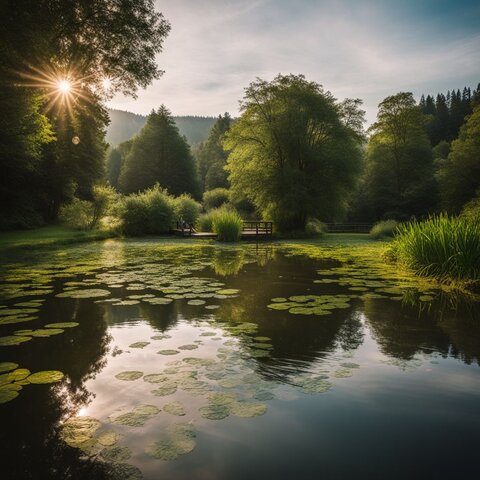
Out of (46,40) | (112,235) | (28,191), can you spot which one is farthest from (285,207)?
(28,191)

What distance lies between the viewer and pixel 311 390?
11.5 feet

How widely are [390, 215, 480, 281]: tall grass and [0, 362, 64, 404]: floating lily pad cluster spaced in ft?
26.2

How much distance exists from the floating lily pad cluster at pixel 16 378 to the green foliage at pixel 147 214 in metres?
20.7

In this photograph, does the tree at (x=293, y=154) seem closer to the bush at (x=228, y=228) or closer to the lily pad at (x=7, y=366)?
the bush at (x=228, y=228)

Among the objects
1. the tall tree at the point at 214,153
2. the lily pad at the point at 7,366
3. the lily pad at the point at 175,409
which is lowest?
the lily pad at the point at 175,409

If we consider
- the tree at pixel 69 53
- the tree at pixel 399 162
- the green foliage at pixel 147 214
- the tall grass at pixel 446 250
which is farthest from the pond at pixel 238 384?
the tree at pixel 399 162

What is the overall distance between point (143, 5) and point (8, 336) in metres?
16.8

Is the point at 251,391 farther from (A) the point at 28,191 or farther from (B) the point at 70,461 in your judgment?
(A) the point at 28,191

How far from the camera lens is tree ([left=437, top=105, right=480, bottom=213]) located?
28703 millimetres

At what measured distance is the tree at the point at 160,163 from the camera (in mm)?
52406

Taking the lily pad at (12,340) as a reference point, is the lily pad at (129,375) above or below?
below

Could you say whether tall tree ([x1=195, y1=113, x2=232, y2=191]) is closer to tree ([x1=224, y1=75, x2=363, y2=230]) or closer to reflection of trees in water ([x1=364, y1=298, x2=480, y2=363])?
tree ([x1=224, y1=75, x2=363, y2=230])

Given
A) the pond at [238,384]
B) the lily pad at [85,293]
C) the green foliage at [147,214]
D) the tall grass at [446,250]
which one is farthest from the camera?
the green foliage at [147,214]

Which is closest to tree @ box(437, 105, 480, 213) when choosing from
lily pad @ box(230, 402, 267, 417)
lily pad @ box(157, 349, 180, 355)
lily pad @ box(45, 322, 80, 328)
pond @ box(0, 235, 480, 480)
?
pond @ box(0, 235, 480, 480)
